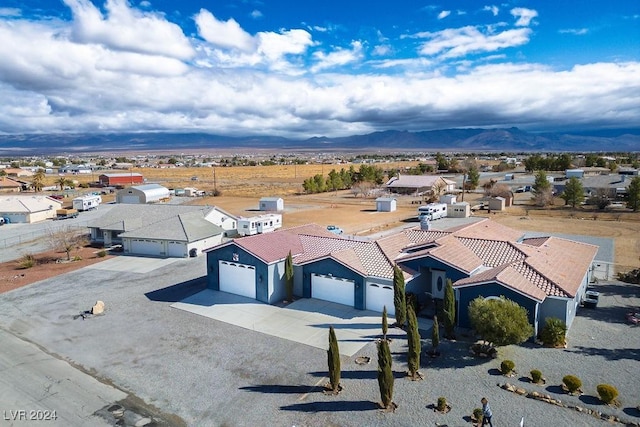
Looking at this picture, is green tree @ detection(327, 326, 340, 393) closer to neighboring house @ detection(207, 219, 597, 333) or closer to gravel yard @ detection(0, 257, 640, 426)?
gravel yard @ detection(0, 257, 640, 426)

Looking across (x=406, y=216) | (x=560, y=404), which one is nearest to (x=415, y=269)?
(x=560, y=404)

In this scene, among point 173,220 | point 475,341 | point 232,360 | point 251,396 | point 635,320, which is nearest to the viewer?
point 251,396

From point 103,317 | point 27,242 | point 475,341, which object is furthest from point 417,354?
point 27,242

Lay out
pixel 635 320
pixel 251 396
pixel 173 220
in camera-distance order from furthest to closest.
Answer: pixel 173 220 → pixel 635 320 → pixel 251 396

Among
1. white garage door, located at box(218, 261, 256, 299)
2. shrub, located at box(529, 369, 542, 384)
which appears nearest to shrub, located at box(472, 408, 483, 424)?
shrub, located at box(529, 369, 542, 384)

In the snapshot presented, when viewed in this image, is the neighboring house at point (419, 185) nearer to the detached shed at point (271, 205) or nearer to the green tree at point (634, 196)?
the green tree at point (634, 196)

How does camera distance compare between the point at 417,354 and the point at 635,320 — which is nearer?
the point at 417,354

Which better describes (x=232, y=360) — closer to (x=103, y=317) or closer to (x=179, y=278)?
(x=103, y=317)
